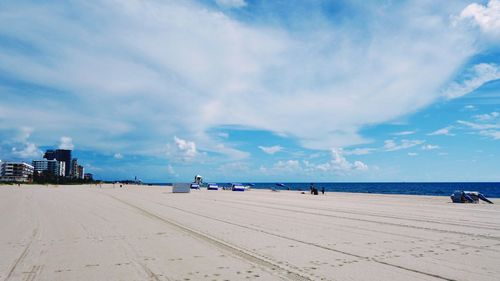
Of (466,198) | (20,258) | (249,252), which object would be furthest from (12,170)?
(249,252)

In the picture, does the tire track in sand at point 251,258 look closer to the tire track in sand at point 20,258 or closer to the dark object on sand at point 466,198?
the tire track in sand at point 20,258

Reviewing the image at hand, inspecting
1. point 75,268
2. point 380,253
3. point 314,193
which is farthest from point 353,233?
point 314,193

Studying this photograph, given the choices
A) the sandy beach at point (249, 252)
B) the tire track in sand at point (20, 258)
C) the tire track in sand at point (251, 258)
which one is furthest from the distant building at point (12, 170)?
the tire track in sand at point (251, 258)

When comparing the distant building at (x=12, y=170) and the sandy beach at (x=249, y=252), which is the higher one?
the distant building at (x=12, y=170)

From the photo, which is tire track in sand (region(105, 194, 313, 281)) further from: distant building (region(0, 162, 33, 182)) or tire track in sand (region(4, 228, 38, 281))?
distant building (region(0, 162, 33, 182))

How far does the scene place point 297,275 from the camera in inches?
240

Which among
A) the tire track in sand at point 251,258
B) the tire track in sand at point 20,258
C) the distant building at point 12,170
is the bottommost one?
the tire track in sand at point 20,258

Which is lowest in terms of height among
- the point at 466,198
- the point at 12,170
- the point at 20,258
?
the point at 20,258

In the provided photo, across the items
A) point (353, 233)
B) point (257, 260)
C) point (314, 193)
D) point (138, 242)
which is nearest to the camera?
point (257, 260)

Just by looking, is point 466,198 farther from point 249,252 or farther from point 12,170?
point 12,170

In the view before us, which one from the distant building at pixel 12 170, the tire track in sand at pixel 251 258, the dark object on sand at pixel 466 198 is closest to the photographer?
the tire track in sand at pixel 251 258

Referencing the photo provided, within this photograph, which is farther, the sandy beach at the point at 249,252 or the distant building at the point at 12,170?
the distant building at the point at 12,170

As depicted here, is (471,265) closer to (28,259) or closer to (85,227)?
(28,259)

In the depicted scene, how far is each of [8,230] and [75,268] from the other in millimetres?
7224
